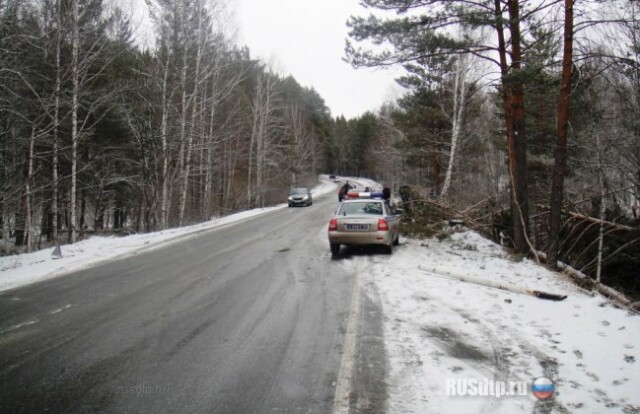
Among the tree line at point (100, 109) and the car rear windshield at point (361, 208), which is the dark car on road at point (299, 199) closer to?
the tree line at point (100, 109)

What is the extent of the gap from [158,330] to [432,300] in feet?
13.9

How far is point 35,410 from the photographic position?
10.4 feet

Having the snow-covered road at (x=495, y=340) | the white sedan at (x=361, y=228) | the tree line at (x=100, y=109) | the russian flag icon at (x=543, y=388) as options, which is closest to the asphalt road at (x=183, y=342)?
the snow-covered road at (x=495, y=340)

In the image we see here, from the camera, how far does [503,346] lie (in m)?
4.61

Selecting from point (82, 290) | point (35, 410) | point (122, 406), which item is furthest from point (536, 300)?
point (82, 290)

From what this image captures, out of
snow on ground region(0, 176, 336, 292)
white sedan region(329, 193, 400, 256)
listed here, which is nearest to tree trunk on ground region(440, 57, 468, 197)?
white sedan region(329, 193, 400, 256)

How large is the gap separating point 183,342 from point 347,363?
2009 mm

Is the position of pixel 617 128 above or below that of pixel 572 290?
above

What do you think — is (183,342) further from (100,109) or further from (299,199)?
(299,199)

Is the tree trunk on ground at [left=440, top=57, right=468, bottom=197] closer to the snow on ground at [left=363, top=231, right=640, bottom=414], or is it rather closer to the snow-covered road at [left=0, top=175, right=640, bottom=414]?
the snow-covered road at [left=0, top=175, right=640, bottom=414]

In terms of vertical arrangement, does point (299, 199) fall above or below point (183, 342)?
above

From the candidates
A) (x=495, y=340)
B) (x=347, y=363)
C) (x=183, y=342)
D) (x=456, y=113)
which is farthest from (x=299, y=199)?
(x=347, y=363)

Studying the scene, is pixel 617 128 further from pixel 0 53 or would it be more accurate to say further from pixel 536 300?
pixel 0 53

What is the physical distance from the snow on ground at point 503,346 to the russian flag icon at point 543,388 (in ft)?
0.14
